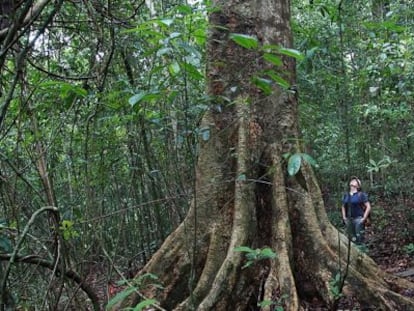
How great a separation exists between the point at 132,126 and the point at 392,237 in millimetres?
6646

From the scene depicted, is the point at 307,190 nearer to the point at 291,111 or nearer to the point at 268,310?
the point at 291,111

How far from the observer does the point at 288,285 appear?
14.0 ft

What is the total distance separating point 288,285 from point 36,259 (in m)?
2.21

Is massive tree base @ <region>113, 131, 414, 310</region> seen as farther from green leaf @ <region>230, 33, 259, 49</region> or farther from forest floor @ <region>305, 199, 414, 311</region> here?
forest floor @ <region>305, 199, 414, 311</region>

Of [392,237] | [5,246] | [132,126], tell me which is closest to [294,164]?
[5,246]

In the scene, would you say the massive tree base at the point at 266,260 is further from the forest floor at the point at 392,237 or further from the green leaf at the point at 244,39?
the forest floor at the point at 392,237

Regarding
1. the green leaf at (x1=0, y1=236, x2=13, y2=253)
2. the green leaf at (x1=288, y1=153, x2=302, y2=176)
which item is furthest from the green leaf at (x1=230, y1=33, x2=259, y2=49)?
the green leaf at (x1=0, y1=236, x2=13, y2=253)

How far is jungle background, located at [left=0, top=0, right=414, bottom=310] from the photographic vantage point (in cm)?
303

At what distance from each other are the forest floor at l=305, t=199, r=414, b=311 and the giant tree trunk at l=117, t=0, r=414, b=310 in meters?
2.68

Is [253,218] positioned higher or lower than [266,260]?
higher

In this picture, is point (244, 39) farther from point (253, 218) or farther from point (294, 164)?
point (253, 218)

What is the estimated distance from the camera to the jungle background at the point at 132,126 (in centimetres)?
303

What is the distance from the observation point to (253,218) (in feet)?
15.4

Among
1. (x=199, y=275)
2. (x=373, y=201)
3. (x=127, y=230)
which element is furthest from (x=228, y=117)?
(x=373, y=201)
